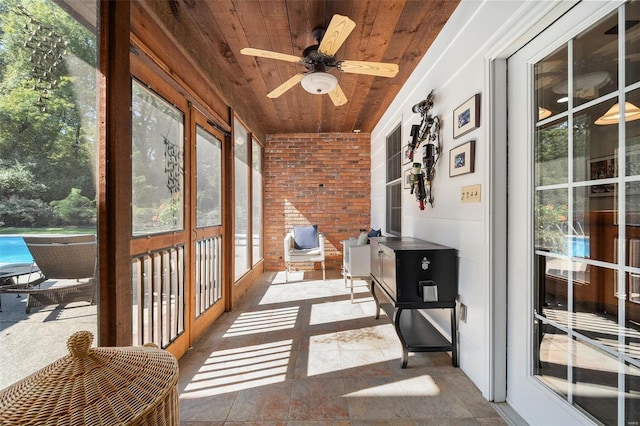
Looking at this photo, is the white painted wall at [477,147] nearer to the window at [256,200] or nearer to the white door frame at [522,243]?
the white door frame at [522,243]

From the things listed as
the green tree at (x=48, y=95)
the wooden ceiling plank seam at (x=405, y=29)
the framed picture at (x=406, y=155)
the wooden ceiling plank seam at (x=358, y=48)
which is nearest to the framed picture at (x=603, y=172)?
the wooden ceiling plank seam at (x=405, y=29)

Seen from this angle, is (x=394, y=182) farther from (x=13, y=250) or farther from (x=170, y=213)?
(x=13, y=250)

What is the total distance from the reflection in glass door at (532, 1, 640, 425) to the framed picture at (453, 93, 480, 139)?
0.35 m

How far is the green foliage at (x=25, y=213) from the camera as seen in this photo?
1033 mm

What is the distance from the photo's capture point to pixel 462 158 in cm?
200

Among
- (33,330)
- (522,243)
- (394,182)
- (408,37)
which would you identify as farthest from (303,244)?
(33,330)

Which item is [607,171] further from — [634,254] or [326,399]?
[326,399]

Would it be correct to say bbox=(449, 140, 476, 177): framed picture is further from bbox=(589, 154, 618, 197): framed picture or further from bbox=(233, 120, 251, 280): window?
bbox=(233, 120, 251, 280): window

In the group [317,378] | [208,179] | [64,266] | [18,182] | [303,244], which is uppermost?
[208,179]

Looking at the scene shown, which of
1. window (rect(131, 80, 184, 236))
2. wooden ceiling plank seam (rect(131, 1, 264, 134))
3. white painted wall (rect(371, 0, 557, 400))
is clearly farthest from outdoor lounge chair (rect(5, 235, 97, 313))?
white painted wall (rect(371, 0, 557, 400))

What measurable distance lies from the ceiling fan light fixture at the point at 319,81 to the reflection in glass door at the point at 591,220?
4.43 feet

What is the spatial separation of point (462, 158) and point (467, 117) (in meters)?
0.27

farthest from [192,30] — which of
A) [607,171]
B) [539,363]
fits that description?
[539,363]

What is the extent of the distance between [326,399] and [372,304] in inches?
73.2
